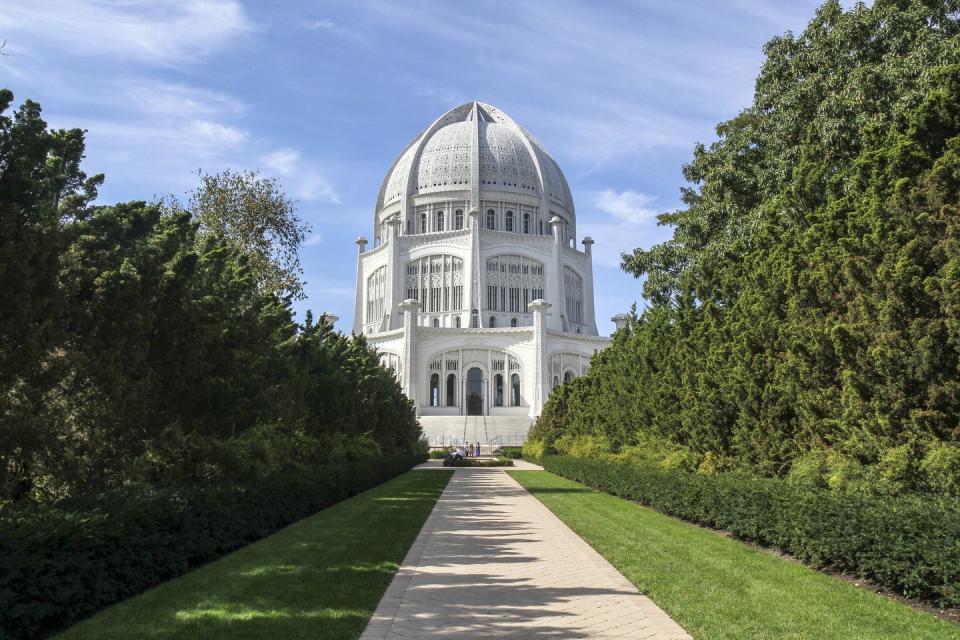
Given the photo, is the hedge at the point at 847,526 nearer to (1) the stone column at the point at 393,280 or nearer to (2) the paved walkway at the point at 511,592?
(2) the paved walkway at the point at 511,592

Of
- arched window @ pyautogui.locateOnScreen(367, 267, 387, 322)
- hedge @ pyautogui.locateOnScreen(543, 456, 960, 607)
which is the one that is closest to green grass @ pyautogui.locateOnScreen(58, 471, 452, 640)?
hedge @ pyautogui.locateOnScreen(543, 456, 960, 607)

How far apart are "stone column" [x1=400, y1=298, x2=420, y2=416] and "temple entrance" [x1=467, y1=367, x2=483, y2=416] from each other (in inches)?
238

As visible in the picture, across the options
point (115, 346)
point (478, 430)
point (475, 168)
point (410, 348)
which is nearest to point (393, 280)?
point (410, 348)

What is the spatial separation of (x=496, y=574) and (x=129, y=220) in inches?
305

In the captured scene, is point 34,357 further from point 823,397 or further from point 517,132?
point 517,132

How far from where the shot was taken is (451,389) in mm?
86625

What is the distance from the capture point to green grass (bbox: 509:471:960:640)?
7.52 m

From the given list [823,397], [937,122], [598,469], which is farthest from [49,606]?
[598,469]

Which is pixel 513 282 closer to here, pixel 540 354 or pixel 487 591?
pixel 540 354

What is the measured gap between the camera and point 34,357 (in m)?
9.18

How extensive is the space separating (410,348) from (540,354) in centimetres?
1343

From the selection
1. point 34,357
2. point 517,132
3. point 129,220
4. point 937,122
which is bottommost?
point 34,357

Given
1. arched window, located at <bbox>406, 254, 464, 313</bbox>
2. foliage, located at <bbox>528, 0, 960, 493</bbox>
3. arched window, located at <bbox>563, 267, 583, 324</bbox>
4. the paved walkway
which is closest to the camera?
the paved walkway

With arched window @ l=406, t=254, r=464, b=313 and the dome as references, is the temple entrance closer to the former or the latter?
arched window @ l=406, t=254, r=464, b=313
